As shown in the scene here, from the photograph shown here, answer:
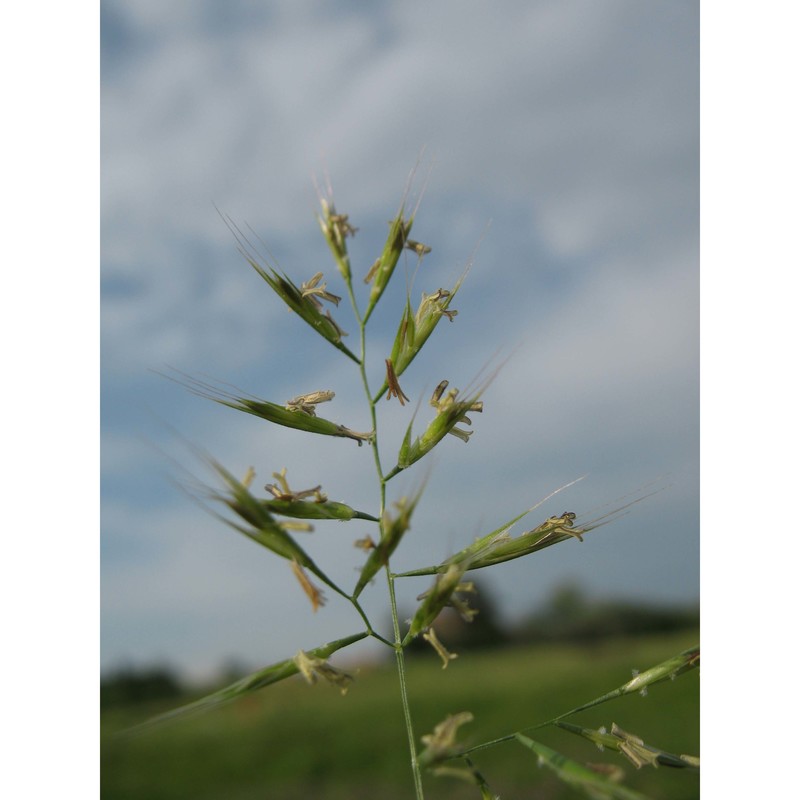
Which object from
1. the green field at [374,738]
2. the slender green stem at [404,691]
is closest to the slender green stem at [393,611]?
the slender green stem at [404,691]

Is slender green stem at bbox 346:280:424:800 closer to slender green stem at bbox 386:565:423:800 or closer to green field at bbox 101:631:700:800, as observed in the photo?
slender green stem at bbox 386:565:423:800

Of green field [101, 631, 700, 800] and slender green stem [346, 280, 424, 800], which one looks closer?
slender green stem [346, 280, 424, 800]

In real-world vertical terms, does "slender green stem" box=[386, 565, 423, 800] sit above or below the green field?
above

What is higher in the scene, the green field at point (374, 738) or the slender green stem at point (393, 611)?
the slender green stem at point (393, 611)

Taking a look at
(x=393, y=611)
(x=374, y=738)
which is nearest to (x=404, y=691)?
(x=393, y=611)

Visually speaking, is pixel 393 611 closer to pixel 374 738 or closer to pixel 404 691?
pixel 404 691

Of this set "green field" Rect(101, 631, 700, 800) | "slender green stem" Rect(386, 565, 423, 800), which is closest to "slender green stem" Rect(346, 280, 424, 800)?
"slender green stem" Rect(386, 565, 423, 800)

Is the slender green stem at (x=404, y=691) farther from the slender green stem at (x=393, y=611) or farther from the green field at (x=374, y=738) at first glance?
the green field at (x=374, y=738)
